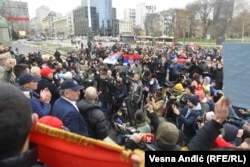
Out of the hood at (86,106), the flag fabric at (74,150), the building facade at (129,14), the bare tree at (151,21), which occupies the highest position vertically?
the building facade at (129,14)

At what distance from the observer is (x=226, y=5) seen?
68.8m

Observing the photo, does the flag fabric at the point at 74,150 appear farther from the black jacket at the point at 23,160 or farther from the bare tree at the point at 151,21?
the bare tree at the point at 151,21

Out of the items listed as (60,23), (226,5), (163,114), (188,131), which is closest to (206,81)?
(163,114)

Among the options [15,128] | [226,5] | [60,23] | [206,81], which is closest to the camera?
[15,128]

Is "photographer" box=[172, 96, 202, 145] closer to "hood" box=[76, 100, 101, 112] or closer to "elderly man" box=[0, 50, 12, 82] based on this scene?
"hood" box=[76, 100, 101, 112]

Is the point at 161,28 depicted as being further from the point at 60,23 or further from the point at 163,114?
the point at 163,114

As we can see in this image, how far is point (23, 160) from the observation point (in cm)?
113

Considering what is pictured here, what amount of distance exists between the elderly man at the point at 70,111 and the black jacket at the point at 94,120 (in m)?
0.18

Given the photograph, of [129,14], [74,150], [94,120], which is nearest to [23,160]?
[74,150]

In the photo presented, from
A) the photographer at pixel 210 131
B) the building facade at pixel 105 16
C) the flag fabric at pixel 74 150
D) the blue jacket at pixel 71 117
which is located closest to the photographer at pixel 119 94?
the blue jacket at pixel 71 117

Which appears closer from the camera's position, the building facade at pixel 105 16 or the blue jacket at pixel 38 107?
the blue jacket at pixel 38 107

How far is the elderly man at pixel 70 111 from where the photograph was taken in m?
3.36

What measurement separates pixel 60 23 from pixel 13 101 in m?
144

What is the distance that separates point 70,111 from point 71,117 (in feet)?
0.24
